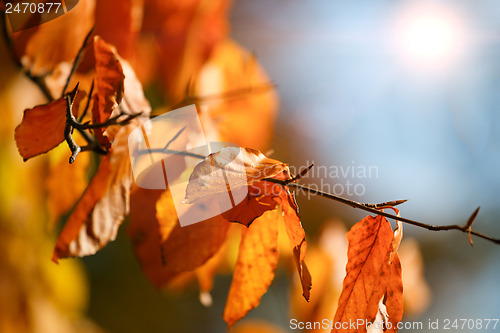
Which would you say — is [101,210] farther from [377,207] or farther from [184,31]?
[184,31]

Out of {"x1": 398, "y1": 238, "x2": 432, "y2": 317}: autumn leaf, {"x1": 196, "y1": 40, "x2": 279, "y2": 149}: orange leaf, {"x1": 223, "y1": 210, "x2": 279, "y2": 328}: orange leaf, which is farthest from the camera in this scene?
{"x1": 398, "y1": 238, "x2": 432, "y2": 317}: autumn leaf

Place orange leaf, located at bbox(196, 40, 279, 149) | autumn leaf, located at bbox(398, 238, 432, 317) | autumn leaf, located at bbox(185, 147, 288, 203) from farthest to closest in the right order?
autumn leaf, located at bbox(398, 238, 432, 317)
orange leaf, located at bbox(196, 40, 279, 149)
autumn leaf, located at bbox(185, 147, 288, 203)

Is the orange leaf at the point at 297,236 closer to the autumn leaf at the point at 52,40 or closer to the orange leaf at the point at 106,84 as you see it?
the orange leaf at the point at 106,84

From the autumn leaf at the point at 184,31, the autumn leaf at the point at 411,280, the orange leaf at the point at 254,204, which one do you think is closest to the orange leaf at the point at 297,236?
the orange leaf at the point at 254,204

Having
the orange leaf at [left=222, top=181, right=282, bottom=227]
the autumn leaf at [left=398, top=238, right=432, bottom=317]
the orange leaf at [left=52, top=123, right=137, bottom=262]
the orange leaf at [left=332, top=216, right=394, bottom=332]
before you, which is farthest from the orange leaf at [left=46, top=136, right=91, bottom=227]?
the autumn leaf at [left=398, top=238, right=432, bottom=317]

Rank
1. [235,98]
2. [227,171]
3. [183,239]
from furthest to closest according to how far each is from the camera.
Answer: [235,98] < [183,239] < [227,171]

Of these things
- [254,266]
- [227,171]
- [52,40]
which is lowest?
[254,266]

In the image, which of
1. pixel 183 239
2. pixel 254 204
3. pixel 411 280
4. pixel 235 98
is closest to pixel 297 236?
pixel 254 204

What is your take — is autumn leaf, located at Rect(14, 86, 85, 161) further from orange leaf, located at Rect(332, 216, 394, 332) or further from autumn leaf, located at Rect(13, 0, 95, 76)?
orange leaf, located at Rect(332, 216, 394, 332)
